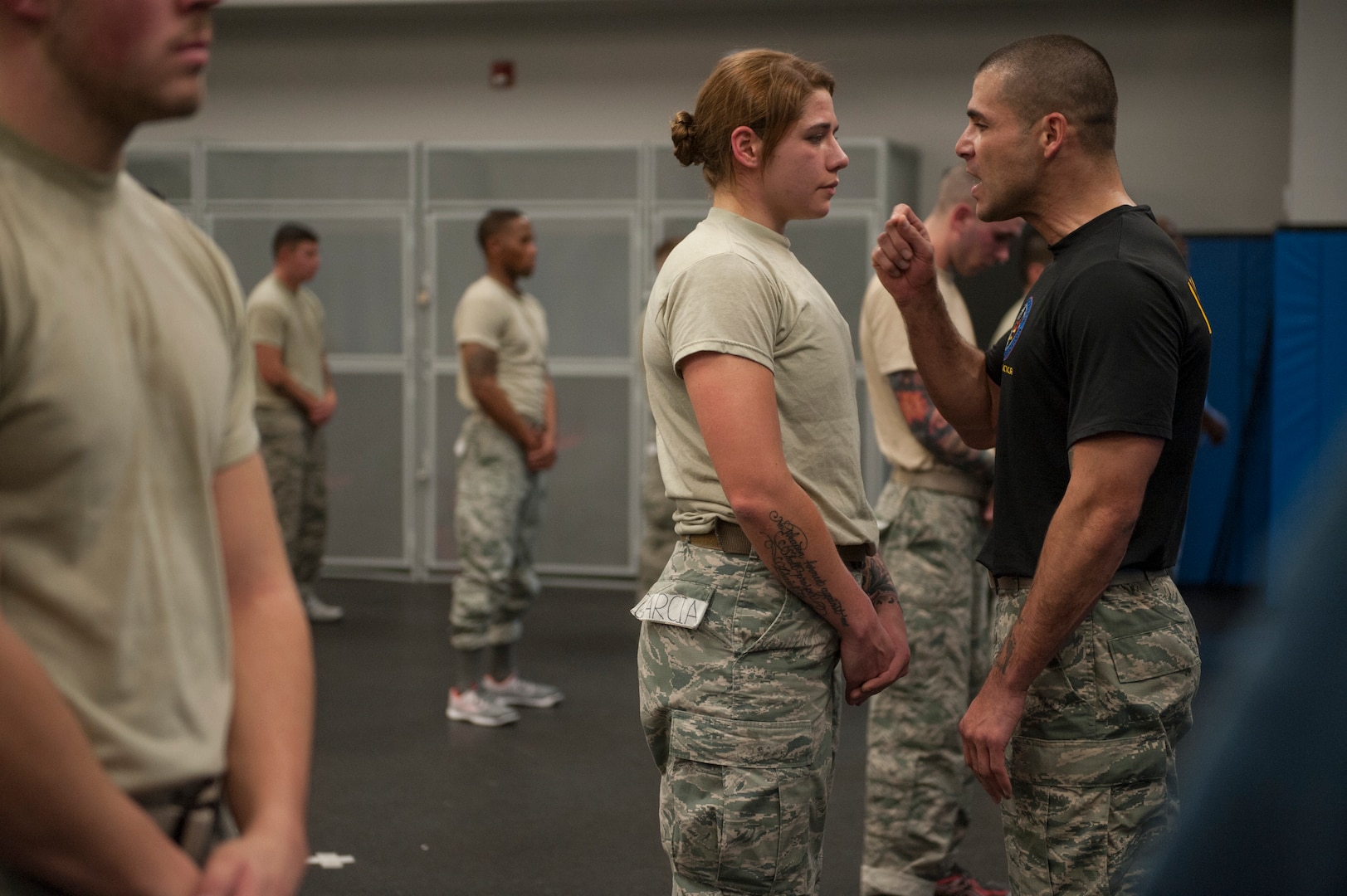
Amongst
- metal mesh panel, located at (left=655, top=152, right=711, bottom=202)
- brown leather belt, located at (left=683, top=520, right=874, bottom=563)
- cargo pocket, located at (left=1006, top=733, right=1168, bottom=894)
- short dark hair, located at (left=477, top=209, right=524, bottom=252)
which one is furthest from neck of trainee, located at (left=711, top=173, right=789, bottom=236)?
metal mesh panel, located at (left=655, top=152, right=711, bottom=202)

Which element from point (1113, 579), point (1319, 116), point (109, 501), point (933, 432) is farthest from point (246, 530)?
point (1319, 116)

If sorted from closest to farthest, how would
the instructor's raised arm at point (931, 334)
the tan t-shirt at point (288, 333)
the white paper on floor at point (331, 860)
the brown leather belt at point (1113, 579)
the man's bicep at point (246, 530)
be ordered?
the man's bicep at point (246, 530), the brown leather belt at point (1113, 579), the instructor's raised arm at point (931, 334), the white paper on floor at point (331, 860), the tan t-shirt at point (288, 333)

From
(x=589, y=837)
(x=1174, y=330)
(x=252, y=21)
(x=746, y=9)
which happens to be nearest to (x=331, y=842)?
(x=589, y=837)

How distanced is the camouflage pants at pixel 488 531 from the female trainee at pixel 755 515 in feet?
8.39

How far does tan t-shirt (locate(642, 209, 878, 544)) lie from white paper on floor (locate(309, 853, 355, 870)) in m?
1.74

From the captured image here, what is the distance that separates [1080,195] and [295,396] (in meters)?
4.60

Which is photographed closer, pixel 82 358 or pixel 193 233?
pixel 82 358

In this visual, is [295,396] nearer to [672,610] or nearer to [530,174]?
[530,174]

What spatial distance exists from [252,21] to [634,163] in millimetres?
2859

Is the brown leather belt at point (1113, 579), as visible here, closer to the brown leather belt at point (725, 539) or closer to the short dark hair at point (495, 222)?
the brown leather belt at point (725, 539)

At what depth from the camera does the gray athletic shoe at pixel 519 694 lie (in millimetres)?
4730

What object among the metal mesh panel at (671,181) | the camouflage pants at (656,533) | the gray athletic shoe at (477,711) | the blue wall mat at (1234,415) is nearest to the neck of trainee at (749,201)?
the camouflage pants at (656,533)

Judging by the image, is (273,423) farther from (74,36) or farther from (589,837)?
(74,36)

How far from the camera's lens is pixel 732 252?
5.86ft
